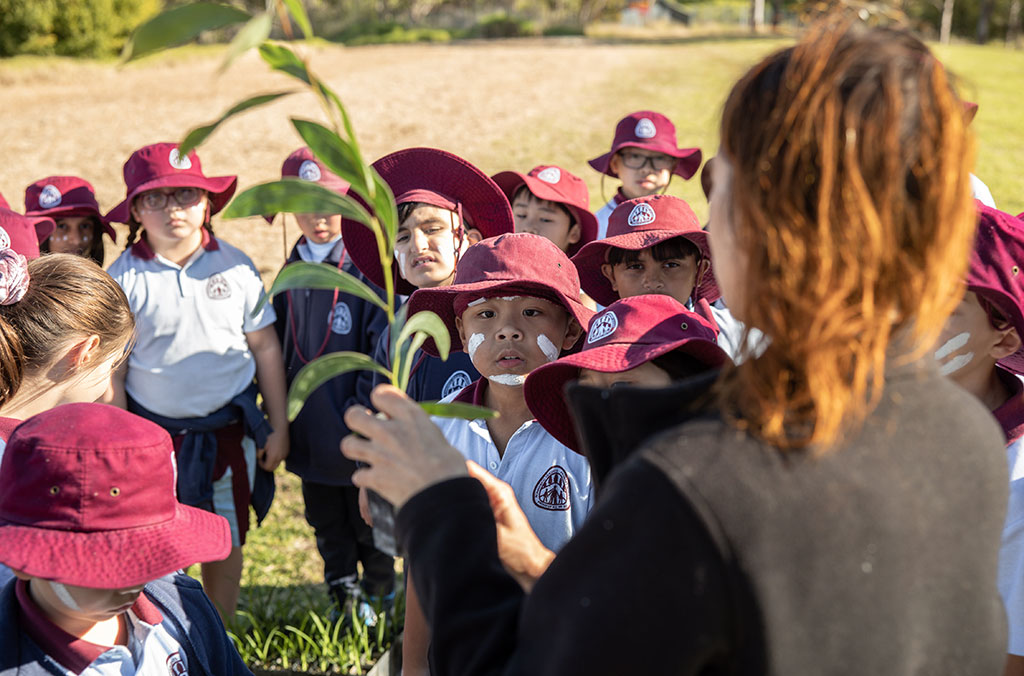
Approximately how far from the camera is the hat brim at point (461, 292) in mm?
2496

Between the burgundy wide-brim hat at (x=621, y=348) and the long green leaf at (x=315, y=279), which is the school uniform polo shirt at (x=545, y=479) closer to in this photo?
the burgundy wide-brim hat at (x=621, y=348)

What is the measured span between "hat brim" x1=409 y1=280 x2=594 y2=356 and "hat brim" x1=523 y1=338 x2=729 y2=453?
1.34 feet

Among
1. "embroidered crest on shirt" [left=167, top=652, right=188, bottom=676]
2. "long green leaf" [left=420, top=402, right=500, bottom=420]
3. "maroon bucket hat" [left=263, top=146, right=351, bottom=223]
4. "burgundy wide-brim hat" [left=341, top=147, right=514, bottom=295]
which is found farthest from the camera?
"maroon bucket hat" [left=263, top=146, right=351, bottom=223]

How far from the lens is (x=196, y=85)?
2078 cm

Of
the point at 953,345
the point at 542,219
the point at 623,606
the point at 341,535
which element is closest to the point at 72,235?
the point at 341,535

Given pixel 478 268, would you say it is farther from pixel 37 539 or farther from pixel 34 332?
pixel 37 539

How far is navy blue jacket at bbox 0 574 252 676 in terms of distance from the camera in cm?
166

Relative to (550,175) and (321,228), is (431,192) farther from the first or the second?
(550,175)

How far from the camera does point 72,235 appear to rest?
13.8ft

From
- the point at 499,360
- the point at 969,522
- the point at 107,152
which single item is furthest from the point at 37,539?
the point at 107,152

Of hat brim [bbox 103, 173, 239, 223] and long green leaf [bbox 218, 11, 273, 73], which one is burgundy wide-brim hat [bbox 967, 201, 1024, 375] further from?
hat brim [bbox 103, 173, 239, 223]

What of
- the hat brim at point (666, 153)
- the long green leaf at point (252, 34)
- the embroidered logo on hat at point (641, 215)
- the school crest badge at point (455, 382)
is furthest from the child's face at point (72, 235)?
the long green leaf at point (252, 34)

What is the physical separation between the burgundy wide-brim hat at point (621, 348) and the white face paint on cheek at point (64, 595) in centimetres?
104

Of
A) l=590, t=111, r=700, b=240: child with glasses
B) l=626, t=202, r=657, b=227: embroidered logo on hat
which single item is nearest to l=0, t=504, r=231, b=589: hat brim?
l=626, t=202, r=657, b=227: embroidered logo on hat
